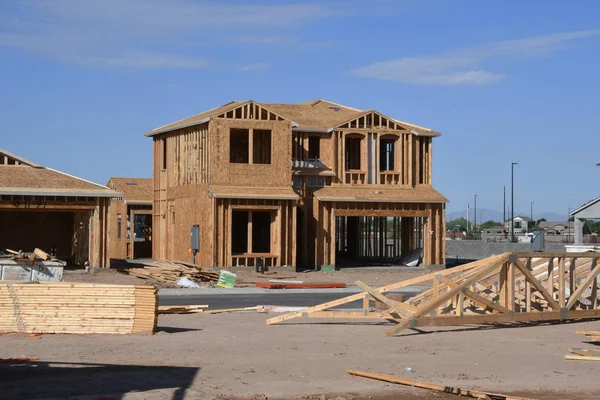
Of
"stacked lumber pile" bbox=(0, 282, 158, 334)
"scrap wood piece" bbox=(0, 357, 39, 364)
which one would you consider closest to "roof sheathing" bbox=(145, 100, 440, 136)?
"stacked lumber pile" bbox=(0, 282, 158, 334)

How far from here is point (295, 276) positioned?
1506 inches

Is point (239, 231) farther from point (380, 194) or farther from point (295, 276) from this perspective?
point (295, 276)

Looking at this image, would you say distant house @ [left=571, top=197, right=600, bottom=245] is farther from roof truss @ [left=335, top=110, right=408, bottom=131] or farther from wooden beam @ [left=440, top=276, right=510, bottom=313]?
wooden beam @ [left=440, top=276, right=510, bottom=313]

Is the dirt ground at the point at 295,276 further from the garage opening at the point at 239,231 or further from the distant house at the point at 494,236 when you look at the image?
the distant house at the point at 494,236

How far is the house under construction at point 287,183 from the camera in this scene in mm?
39406

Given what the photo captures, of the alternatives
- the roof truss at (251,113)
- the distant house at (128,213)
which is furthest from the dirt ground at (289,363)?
the distant house at (128,213)

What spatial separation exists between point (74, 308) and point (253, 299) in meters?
11.0

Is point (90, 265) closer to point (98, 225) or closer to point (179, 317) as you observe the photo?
point (98, 225)

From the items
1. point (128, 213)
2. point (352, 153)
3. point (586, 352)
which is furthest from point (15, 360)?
point (128, 213)

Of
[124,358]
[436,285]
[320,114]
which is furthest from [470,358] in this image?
[320,114]

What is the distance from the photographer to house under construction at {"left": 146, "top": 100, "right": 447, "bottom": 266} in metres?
39.4

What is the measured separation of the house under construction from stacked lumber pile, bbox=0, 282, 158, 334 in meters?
20.7

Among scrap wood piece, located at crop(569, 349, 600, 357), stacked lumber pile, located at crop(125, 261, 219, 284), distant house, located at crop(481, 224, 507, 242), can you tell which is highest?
distant house, located at crop(481, 224, 507, 242)

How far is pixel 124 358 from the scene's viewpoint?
1482 centimetres
